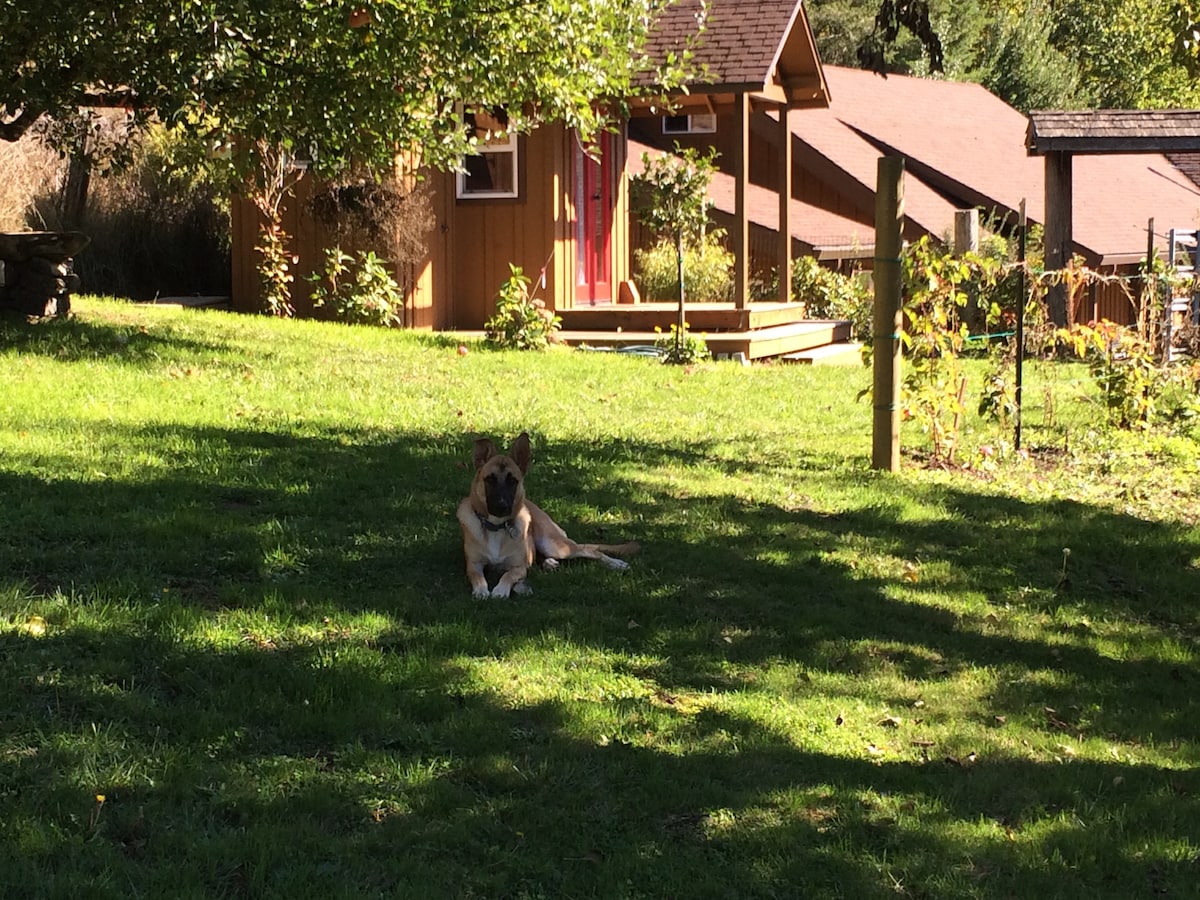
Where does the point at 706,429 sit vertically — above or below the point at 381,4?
below

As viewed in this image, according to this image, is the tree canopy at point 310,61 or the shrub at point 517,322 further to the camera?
the shrub at point 517,322

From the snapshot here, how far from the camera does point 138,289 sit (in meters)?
20.2

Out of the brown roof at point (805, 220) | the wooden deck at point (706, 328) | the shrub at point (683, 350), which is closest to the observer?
the shrub at point (683, 350)

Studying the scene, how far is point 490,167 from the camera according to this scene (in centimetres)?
1942

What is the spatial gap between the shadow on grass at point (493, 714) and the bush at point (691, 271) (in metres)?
13.8

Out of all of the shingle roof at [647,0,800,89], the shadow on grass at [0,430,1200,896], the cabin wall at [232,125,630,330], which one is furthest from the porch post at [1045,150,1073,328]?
the shadow on grass at [0,430,1200,896]

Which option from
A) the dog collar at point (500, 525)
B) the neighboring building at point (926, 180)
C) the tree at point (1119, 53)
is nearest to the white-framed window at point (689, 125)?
the neighboring building at point (926, 180)

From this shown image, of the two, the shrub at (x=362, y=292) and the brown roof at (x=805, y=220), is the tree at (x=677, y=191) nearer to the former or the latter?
the shrub at (x=362, y=292)

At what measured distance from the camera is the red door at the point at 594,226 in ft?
67.3

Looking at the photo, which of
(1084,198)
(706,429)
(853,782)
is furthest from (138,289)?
(1084,198)

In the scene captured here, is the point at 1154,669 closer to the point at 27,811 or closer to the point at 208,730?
the point at 208,730

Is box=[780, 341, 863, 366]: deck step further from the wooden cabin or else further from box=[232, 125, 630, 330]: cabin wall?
box=[232, 125, 630, 330]: cabin wall

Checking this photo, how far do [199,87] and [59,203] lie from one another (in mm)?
9164

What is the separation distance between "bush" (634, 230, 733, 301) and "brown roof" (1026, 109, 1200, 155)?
5058 millimetres
